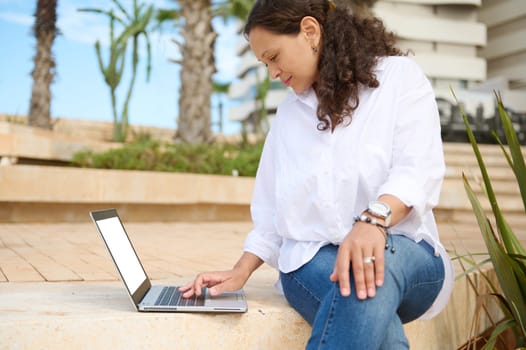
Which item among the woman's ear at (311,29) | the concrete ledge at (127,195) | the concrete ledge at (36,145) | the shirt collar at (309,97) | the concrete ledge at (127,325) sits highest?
the woman's ear at (311,29)

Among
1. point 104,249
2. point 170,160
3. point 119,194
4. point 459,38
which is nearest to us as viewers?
point 104,249

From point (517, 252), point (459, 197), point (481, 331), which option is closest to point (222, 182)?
point (459, 197)

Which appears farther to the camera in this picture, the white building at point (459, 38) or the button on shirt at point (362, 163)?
the white building at point (459, 38)

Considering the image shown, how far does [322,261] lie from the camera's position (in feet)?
6.41

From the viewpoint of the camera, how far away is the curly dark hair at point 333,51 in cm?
197

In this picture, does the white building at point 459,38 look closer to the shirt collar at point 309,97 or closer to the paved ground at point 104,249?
the paved ground at point 104,249

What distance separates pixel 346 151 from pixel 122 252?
2.64 ft

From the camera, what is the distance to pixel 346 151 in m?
1.96

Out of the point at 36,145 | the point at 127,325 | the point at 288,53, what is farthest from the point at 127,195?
the point at 288,53

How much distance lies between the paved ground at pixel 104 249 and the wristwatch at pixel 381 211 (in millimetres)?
1429

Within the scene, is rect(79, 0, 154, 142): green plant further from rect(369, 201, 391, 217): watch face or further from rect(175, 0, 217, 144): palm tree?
rect(369, 201, 391, 217): watch face

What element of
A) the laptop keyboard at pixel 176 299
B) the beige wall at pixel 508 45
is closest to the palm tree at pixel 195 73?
the laptop keyboard at pixel 176 299

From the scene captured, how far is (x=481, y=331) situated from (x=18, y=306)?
2155 millimetres

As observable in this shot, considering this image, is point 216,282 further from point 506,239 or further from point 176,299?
point 506,239
